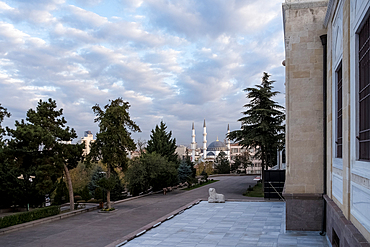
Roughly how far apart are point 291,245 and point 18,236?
13805mm

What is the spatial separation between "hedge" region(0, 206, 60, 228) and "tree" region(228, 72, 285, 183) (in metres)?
17.5

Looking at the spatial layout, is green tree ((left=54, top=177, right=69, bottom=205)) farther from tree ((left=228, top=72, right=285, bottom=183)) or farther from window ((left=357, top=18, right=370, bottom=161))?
window ((left=357, top=18, right=370, bottom=161))

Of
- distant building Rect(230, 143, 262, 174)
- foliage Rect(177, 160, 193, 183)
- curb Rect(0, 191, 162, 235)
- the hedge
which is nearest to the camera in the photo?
curb Rect(0, 191, 162, 235)

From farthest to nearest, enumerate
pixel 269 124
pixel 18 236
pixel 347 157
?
pixel 269 124, pixel 18 236, pixel 347 157

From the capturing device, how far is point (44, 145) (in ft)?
72.7

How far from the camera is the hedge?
17747 millimetres

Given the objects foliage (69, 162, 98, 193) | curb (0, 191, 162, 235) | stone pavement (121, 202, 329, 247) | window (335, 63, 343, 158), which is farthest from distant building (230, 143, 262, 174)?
window (335, 63, 343, 158)

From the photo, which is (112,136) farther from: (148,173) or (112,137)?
(148,173)

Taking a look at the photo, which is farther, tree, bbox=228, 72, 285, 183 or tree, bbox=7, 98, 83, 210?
tree, bbox=228, 72, 285, 183

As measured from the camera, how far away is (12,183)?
80.8 feet

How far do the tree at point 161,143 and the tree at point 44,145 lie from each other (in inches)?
675

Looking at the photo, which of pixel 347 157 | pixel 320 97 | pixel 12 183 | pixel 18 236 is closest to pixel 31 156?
pixel 12 183

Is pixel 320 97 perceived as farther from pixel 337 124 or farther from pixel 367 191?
pixel 367 191

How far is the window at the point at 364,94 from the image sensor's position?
16.8 ft
